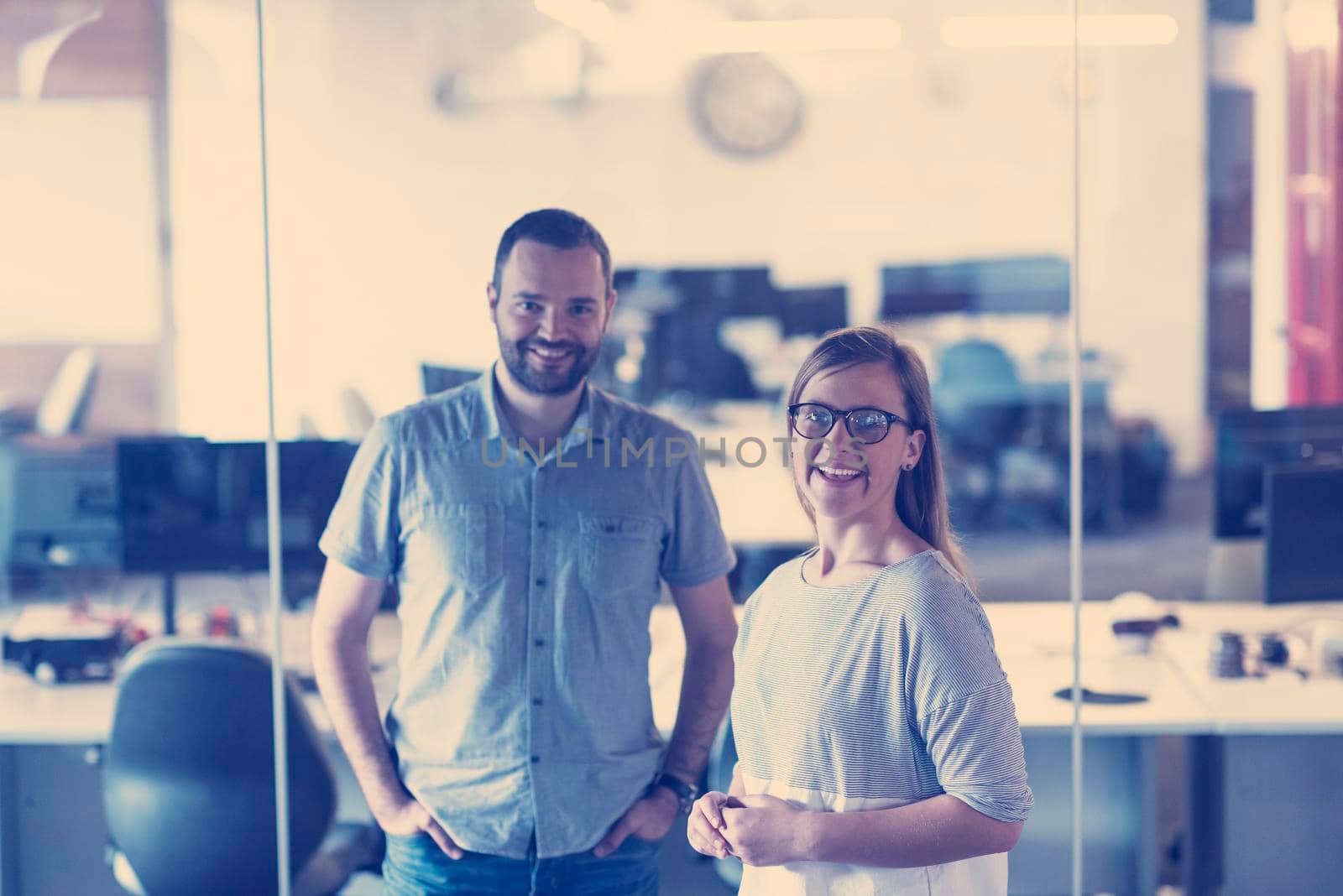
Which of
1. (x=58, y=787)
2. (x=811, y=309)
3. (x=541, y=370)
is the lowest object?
(x=58, y=787)

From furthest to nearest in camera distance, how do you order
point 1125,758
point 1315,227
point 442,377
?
1. point 1315,227
2. point 1125,758
3. point 442,377

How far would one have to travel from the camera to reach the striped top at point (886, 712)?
1.44m

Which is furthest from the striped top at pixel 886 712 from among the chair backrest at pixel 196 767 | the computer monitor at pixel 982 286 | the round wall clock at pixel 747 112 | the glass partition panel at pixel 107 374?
the round wall clock at pixel 747 112

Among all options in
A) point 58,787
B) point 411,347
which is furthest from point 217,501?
point 58,787

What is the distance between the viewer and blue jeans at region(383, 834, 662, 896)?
204cm

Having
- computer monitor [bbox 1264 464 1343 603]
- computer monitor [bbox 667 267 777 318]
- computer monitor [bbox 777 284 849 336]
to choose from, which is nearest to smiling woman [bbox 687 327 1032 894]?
computer monitor [bbox 1264 464 1343 603]

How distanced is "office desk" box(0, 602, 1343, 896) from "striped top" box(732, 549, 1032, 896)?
49.6 inches

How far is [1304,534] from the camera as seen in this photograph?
3213 mm

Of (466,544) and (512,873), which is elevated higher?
(466,544)

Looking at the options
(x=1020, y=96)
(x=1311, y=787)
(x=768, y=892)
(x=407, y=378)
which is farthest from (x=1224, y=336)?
(x=768, y=892)

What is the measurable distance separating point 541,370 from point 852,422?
0.65 metres

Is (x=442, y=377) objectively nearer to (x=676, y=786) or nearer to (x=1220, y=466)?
(x=676, y=786)

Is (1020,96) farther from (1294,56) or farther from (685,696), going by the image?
(685,696)

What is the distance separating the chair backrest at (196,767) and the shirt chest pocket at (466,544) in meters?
0.73
